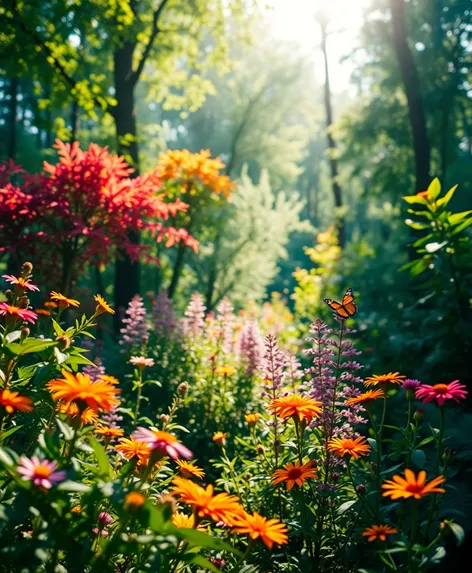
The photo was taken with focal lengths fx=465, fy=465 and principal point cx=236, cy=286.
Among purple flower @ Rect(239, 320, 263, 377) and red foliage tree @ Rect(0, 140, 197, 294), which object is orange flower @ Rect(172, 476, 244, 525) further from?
red foliage tree @ Rect(0, 140, 197, 294)

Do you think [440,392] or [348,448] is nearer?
[440,392]

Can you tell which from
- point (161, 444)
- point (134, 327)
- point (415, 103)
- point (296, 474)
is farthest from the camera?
point (415, 103)

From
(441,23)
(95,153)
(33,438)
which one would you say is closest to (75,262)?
(95,153)

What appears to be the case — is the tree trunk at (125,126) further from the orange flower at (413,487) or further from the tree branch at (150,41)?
the orange flower at (413,487)

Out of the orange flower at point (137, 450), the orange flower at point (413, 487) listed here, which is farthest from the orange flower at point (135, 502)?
the orange flower at point (413, 487)

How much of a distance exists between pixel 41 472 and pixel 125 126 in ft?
21.1

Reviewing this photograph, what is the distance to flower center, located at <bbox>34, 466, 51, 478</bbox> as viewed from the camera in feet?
3.51

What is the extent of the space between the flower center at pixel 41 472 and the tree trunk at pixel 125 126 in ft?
18.0

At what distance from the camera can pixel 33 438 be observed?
1.88 m

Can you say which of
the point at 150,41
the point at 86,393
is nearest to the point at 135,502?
the point at 86,393

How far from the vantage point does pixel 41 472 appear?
1072 mm

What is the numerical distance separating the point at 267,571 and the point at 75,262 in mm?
3021

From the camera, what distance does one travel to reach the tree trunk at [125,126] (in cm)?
660

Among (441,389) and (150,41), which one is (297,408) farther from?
(150,41)
